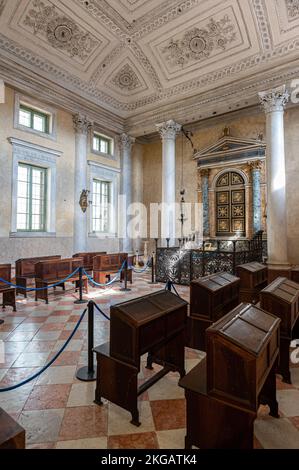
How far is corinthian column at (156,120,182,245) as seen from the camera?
12.1 m

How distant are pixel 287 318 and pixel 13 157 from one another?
1015 cm

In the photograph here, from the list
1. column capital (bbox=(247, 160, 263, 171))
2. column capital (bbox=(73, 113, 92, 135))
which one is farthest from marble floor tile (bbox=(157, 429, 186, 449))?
column capital (bbox=(73, 113, 92, 135))

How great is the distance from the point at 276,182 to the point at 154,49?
7.19m

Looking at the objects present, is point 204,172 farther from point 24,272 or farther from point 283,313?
point 283,313

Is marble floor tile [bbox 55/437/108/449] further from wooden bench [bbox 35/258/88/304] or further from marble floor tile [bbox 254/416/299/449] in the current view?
wooden bench [bbox 35/258/88/304]

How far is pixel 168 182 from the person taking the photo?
40.0ft

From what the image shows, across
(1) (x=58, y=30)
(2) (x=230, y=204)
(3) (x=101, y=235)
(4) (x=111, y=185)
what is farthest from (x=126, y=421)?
(4) (x=111, y=185)

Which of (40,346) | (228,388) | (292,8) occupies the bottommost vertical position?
(40,346)

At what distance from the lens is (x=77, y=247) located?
466 inches

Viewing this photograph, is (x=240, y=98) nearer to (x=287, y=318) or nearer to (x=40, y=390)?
(x=287, y=318)

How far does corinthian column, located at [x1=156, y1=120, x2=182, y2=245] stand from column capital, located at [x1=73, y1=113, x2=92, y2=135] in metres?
3.44

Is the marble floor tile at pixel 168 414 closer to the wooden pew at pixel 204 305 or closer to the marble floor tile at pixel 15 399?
the wooden pew at pixel 204 305

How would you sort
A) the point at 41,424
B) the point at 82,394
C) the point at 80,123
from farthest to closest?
the point at 80,123
the point at 82,394
the point at 41,424

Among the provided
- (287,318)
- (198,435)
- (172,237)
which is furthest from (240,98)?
(198,435)
